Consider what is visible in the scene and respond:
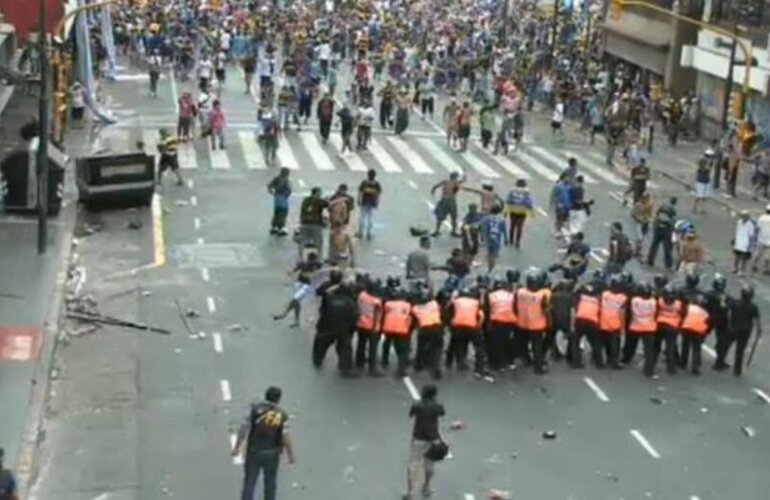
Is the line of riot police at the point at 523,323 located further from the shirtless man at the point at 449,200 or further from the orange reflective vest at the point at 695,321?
the shirtless man at the point at 449,200

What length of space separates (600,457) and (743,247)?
1182cm

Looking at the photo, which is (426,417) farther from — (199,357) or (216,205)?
(216,205)

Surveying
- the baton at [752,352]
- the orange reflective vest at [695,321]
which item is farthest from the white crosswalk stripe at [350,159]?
the orange reflective vest at [695,321]

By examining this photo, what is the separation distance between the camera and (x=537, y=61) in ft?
194

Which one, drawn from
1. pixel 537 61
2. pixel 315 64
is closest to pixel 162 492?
pixel 315 64

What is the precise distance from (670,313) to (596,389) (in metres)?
1.63

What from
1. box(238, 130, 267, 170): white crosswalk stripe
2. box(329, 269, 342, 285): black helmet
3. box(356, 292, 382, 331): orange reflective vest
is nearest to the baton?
box(356, 292, 382, 331): orange reflective vest

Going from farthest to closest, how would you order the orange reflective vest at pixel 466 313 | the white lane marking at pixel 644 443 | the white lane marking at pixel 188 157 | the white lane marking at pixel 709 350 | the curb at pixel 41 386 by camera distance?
the white lane marking at pixel 188 157 → the white lane marking at pixel 709 350 → the orange reflective vest at pixel 466 313 → the white lane marking at pixel 644 443 → the curb at pixel 41 386

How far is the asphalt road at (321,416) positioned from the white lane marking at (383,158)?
10.6m

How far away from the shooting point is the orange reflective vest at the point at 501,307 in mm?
20578

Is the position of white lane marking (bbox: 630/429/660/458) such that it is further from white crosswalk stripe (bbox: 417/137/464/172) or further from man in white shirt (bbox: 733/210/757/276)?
white crosswalk stripe (bbox: 417/137/464/172)

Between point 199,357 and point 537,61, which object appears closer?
point 199,357

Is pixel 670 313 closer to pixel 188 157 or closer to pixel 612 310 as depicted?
pixel 612 310

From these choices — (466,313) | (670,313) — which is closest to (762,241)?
(670,313)
